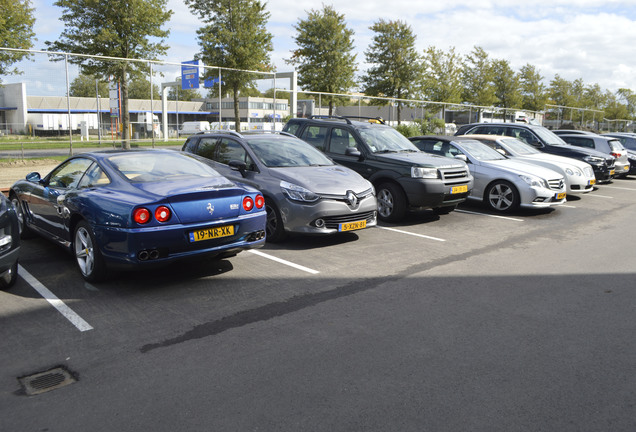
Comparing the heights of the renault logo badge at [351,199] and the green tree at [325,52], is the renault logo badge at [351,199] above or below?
below

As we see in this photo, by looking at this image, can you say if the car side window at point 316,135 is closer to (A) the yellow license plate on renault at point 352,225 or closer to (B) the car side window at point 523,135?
(A) the yellow license plate on renault at point 352,225

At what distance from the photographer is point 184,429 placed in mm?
2852

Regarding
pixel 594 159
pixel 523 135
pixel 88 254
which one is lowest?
pixel 88 254

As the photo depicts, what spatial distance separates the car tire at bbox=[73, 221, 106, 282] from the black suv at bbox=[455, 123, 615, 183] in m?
12.4

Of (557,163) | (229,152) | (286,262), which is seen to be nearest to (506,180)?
(557,163)

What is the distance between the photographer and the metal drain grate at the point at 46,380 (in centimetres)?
333

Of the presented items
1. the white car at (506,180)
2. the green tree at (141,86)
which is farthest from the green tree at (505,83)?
the white car at (506,180)

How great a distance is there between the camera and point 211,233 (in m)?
5.27

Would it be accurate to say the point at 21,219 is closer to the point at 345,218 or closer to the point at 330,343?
the point at 345,218

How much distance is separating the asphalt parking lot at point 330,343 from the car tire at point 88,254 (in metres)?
0.14

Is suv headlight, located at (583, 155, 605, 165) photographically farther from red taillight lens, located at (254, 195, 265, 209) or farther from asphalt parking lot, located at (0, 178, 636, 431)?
red taillight lens, located at (254, 195, 265, 209)

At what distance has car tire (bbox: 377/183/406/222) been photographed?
9.11 meters

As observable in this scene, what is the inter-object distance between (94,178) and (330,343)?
11.2ft

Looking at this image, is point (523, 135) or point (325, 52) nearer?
point (523, 135)
